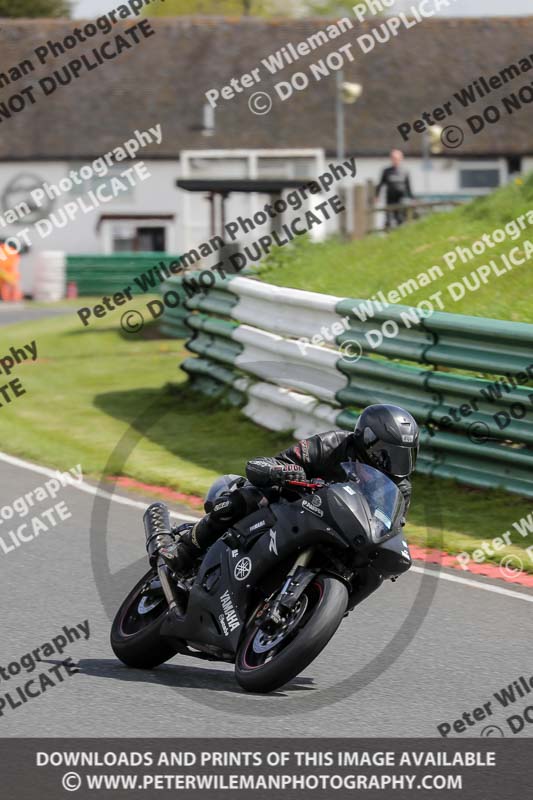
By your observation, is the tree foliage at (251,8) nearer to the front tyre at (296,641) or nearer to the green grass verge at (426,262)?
the green grass verge at (426,262)

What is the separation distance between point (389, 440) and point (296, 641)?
0.92 metres

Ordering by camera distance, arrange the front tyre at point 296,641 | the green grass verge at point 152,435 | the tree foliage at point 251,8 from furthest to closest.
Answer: the tree foliage at point 251,8 → the green grass verge at point 152,435 → the front tyre at point 296,641

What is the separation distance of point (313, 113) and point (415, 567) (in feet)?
130

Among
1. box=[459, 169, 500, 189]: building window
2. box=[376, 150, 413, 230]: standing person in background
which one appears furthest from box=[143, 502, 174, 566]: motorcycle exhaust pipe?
box=[459, 169, 500, 189]: building window

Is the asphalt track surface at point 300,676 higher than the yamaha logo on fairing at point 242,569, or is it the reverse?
the yamaha logo on fairing at point 242,569

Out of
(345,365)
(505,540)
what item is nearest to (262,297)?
(345,365)

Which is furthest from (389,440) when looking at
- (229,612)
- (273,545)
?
(229,612)

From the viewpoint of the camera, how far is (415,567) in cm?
917

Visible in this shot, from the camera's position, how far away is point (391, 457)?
20.5 feet

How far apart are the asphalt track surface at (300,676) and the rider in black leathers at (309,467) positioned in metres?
0.59

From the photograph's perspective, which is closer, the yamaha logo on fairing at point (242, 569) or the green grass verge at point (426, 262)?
the yamaha logo on fairing at point (242, 569)

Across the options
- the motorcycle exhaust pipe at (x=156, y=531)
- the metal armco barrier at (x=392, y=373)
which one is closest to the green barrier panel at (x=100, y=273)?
the metal armco barrier at (x=392, y=373)

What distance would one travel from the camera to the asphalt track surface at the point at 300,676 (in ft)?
19.7
